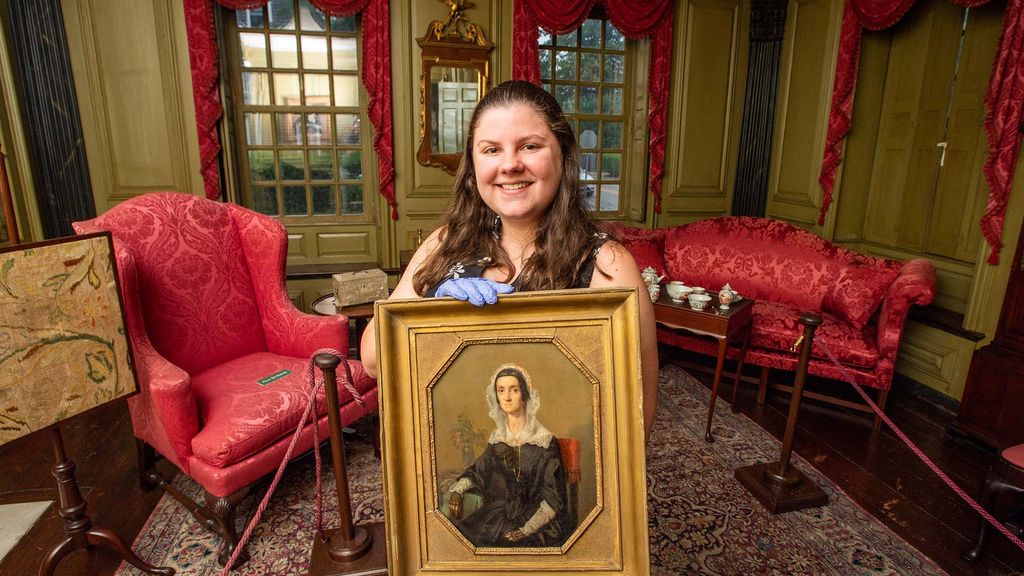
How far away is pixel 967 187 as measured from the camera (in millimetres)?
3646

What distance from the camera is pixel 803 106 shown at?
15.8 feet

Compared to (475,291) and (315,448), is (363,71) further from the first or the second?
(475,291)

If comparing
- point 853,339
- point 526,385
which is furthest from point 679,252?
point 526,385

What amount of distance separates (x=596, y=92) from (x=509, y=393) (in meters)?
4.96

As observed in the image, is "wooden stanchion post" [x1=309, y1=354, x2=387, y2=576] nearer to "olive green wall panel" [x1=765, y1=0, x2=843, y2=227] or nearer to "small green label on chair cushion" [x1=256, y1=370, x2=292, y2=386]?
"small green label on chair cushion" [x1=256, y1=370, x2=292, y2=386]

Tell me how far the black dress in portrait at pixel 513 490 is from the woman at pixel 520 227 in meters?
0.20

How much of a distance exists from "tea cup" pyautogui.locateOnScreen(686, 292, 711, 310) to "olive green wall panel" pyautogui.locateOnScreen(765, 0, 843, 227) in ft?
6.56

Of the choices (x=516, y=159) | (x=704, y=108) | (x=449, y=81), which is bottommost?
(x=516, y=159)

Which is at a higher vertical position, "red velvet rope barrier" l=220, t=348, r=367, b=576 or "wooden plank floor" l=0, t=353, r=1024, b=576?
"red velvet rope barrier" l=220, t=348, r=367, b=576

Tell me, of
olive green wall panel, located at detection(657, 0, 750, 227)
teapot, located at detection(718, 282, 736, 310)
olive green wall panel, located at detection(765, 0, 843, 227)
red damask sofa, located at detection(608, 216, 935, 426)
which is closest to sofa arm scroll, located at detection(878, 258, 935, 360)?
red damask sofa, located at detection(608, 216, 935, 426)

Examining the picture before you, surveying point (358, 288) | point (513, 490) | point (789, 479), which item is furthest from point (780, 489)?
point (358, 288)

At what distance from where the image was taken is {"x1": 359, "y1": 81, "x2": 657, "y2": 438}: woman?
1.12m

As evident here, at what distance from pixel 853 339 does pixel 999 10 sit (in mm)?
2247

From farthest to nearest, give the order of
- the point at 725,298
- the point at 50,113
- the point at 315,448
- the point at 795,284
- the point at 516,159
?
the point at 795,284 < the point at 50,113 < the point at 725,298 < the point at 315,448 < the point at 516,159
